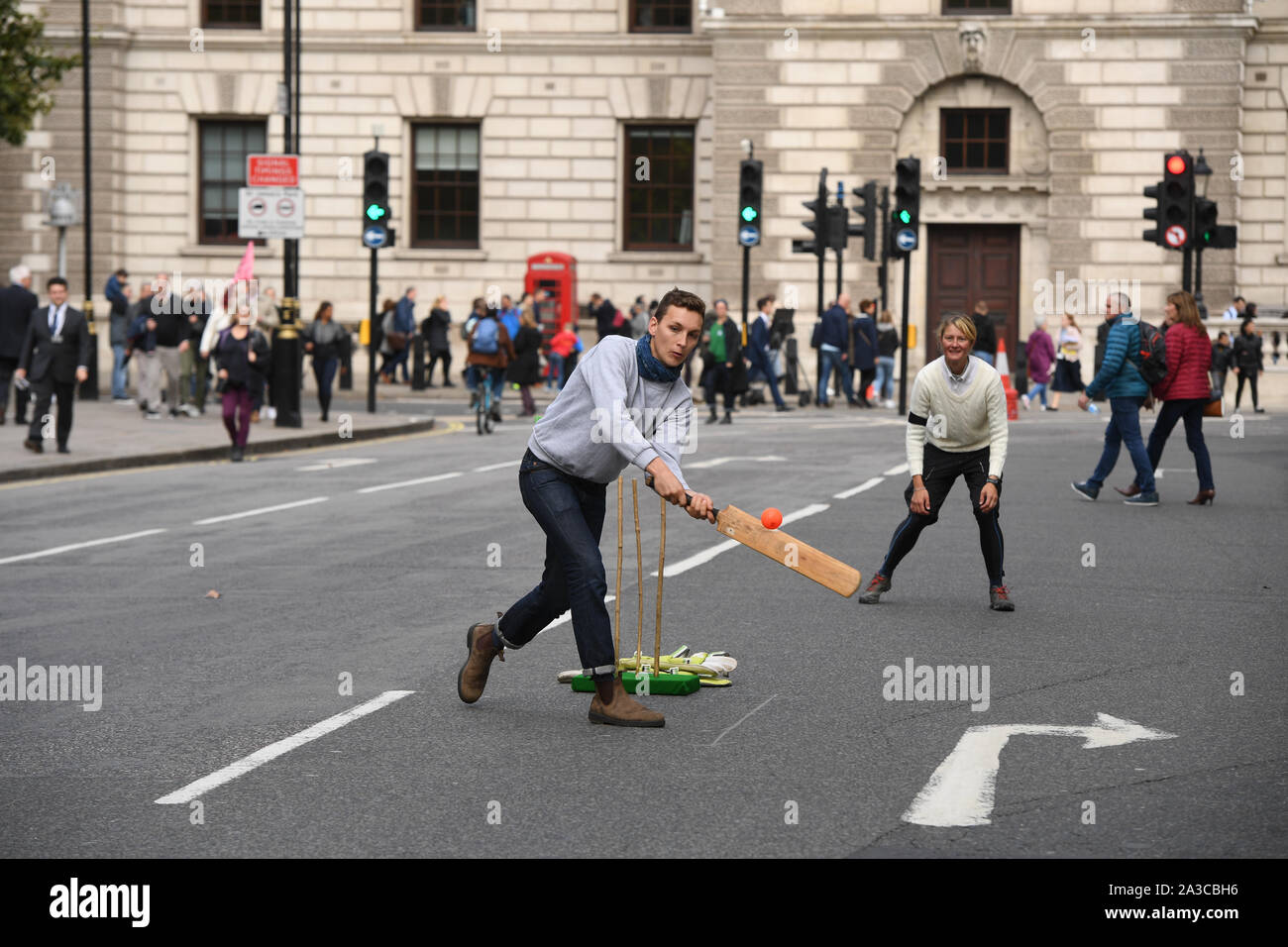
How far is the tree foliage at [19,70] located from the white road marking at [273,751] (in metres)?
27.1

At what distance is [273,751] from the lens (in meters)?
6.94

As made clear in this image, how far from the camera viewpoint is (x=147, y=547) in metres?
13.2

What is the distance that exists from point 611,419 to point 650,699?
1.40m

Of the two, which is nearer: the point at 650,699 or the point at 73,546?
the point at 650,699

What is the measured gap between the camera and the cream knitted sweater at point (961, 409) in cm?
1065

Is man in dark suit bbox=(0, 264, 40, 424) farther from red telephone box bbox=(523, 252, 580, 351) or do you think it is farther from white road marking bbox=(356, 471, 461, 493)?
red telephone box bbox=(523, 252, 580, 351)

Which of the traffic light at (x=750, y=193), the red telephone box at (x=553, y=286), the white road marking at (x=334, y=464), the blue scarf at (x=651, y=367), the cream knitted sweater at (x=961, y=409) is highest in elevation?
the traffic light at (x=750, y=193)

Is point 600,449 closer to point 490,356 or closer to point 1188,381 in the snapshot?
point 1188,381

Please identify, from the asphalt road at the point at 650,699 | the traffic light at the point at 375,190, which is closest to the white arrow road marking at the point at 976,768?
the asphalt road at the point at 650,699

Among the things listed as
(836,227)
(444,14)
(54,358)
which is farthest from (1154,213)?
A: (444,14)

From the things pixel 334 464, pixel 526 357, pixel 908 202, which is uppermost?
pixel 908 202

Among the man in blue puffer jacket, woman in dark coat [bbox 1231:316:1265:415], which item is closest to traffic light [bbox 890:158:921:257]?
woman in dark coat [bbox 1231:316:1265:415]

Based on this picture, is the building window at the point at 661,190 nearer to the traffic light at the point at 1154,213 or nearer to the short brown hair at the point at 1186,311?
the traffic light at the point at 1154,213

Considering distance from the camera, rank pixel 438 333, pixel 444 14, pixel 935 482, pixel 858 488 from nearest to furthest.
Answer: pixel 935 482 < pixel 858 488 < pixel 438 333 < pixel 444 14
